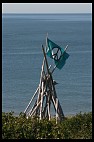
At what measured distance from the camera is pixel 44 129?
893 cm

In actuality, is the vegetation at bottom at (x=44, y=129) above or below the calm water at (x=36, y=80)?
below

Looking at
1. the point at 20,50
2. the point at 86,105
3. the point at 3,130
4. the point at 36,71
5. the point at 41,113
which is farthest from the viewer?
the point at 20,50

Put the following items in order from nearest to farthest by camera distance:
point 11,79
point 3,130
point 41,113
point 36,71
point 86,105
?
point 3,130
point 41,113
point 86,105
point 11,79
point 36,71

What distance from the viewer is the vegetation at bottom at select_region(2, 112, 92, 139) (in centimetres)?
852

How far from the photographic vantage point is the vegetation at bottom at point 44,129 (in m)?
8.52

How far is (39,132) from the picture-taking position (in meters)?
8.77

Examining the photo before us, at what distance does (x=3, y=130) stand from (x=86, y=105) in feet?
46.1

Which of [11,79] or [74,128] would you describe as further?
[11,79]

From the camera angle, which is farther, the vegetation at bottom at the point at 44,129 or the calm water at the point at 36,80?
the calm water at the point at 36,80

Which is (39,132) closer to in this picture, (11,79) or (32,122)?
(32,122)

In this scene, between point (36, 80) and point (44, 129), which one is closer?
point (44, 129)

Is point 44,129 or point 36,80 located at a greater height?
point 36,80

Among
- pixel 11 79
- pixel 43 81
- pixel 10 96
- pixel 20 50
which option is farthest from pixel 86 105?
pixel 20 50

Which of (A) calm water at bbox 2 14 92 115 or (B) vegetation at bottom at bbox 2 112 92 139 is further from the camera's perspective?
(A) calm water at bbox 2 14 92 115
